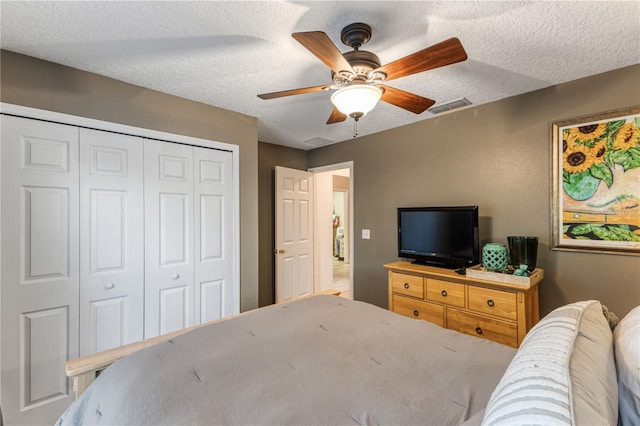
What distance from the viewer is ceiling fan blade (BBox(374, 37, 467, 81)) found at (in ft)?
4.04

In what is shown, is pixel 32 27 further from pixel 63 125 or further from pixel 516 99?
pixel 516 99

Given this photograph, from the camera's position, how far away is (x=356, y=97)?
1502 millimetres

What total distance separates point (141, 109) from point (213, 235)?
121cm

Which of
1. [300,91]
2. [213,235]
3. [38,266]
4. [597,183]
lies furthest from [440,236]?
[38,266]

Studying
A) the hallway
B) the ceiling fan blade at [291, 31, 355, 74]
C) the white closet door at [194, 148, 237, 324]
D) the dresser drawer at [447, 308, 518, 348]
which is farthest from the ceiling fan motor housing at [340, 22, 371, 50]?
the hallway

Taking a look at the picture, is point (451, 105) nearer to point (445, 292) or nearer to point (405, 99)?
point (405, 99)

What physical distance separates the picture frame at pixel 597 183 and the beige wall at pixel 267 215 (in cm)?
308

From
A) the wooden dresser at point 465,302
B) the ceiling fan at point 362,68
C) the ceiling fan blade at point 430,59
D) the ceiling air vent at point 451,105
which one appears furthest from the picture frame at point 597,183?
the ceiling fan blade at point 430,59

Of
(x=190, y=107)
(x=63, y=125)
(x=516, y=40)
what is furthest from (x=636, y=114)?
(x=63, y=125)

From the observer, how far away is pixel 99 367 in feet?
4.74

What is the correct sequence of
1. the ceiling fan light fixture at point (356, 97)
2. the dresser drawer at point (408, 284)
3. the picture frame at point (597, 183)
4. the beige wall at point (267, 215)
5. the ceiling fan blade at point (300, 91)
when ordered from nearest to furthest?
the ceiling fan light fixture at point (356, 97) → the ceiling fan blade at point (300, 91) → the picture frame at point (597, 183) → the dresser drawer at point (408, 284) → the beige wall at point (267, 215)

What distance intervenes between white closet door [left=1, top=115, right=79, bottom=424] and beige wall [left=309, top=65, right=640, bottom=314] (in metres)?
2.69

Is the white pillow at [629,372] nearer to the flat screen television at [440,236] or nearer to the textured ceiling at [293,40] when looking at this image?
the textured ceiling at [293,40]

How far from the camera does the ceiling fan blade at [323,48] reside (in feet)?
3.84
